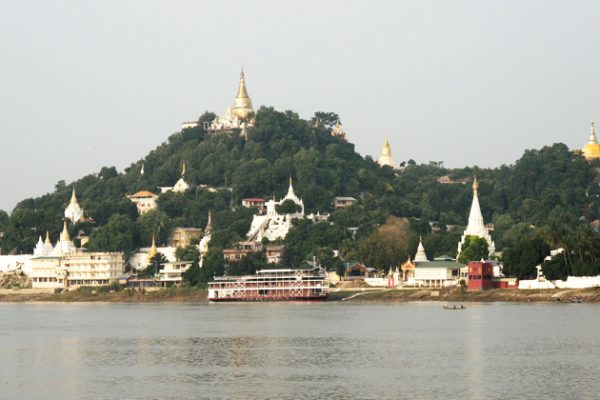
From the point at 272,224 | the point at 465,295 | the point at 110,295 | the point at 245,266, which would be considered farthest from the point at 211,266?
the point at 465,295

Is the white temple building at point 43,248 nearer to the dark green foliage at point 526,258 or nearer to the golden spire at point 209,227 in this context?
the golden spire at point 209,227

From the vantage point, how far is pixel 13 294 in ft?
505

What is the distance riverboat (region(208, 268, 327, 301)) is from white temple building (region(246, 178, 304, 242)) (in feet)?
65.8

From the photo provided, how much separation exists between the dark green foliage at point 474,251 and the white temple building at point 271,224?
1154 inches

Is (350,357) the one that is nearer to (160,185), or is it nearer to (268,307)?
(268,307)

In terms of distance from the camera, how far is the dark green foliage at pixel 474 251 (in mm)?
125125

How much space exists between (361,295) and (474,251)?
1128cm

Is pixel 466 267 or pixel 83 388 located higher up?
pixel 466 267

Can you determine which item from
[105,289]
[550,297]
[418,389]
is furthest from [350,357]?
[105,289]

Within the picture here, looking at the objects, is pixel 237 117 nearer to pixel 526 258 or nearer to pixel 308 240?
pixel 308 240

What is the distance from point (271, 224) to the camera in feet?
509

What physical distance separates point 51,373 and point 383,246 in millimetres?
80548

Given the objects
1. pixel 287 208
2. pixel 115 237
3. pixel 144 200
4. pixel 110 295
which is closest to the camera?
pixel 110 295

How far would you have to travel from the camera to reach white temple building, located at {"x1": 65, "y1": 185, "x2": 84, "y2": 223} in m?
172
